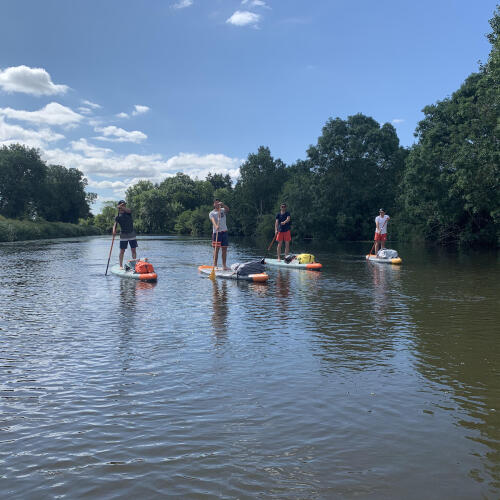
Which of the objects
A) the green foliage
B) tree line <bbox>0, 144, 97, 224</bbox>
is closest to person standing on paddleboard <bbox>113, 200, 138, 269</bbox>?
tree line <bbox>0, 144, 97, 224</bbox>

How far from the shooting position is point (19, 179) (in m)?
86.1

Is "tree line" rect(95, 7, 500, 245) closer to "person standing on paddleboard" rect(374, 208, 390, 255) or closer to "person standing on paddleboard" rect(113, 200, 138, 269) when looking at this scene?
"person standing on paddleboard" rect(374, 208, 390, 255)

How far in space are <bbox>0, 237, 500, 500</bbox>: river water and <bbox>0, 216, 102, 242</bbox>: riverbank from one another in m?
47.5

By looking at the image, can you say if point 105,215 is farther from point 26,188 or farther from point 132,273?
point 132,273

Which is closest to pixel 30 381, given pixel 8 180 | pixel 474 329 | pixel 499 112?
pixel 474 329

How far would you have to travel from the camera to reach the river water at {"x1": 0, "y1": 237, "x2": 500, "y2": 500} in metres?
3.80

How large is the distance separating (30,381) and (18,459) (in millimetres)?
2163

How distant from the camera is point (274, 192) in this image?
95.2 meters

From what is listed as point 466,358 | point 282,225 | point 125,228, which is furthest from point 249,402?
point 282,225

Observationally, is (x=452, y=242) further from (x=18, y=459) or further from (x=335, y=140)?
(x=18, y=459)

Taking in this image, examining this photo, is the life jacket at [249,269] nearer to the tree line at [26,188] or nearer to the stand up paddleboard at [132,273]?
the stand up paddleboard at [132,273]

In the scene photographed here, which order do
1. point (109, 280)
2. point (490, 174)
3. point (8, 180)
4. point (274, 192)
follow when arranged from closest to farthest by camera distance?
point (109, 280) < point (490, 174) < point (8, 180) < point (274, 192)

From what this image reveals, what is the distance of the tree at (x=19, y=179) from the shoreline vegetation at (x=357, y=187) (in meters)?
0.17

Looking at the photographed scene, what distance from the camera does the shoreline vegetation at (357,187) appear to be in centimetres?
3381
